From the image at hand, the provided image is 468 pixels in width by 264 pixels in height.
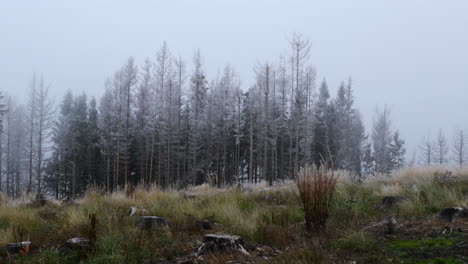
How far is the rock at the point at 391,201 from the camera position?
6393 mm

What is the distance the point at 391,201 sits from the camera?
6.55m

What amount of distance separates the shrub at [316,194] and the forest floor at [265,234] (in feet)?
0.68

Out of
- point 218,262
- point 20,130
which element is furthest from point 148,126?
point 218,262

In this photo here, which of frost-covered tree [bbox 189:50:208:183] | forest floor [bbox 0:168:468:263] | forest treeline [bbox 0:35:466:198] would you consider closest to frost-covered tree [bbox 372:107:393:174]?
forest treeline [bbox 0:35:466:198]

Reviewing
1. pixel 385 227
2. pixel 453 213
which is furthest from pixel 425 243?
pixel 453 213

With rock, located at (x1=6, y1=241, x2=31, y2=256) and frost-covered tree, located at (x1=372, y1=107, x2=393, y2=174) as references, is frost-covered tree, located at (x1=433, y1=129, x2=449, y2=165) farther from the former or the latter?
rock, located at (x1=6, y1=241, x2=31, y2=256)

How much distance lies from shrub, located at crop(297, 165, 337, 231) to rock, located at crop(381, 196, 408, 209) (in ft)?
7.18

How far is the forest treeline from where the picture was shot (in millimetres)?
28844

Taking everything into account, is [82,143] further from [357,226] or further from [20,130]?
[357,226]

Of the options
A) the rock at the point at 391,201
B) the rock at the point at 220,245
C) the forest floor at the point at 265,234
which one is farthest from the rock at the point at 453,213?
the rock at the point at 220,245

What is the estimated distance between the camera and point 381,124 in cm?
3838

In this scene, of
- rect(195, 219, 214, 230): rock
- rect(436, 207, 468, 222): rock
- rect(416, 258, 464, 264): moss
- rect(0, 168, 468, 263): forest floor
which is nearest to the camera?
rect(416, 258, 464, 264): moss

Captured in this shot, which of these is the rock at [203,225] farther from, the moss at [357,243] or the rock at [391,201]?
the rock at [391,201]

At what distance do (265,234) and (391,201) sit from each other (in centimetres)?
331
